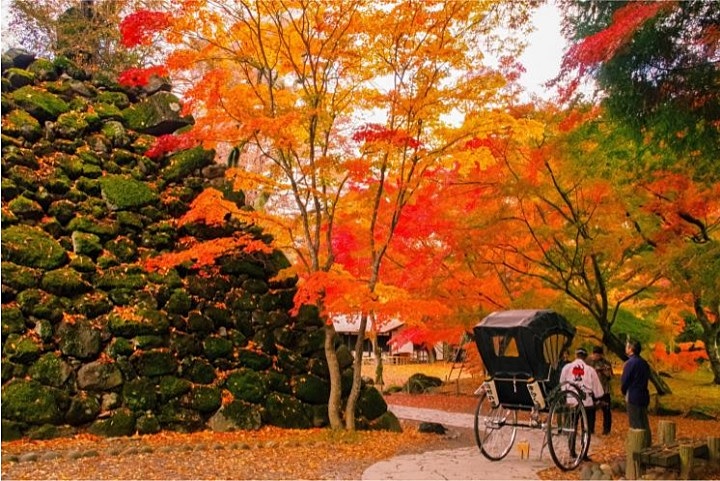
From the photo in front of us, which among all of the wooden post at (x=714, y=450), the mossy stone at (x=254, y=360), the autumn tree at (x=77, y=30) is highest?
the autumn tree at (x=77, y=30)

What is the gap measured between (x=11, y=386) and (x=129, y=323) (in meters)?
2.03

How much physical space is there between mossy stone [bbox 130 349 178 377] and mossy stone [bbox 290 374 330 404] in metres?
2.28

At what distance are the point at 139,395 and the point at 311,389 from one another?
3145 millimetres

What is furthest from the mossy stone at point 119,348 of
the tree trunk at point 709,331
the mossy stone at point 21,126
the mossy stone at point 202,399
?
the tree trunk at point 709,331

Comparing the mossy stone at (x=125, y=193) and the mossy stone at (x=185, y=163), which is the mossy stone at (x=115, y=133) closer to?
the mossy stone at (x=185, y=163)

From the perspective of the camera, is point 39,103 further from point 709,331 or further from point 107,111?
point 709,331

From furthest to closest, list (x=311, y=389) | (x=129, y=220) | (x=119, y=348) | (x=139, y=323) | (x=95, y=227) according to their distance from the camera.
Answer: (x=129, y=220)
(x=95, y=227)
(x=311, y=389)
(x=139, y=323)
(x=119, y=348)

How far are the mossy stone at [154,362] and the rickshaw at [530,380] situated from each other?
5349mm

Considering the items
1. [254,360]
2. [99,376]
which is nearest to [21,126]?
[99,376]

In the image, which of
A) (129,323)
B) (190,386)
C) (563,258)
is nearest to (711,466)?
(563,258)

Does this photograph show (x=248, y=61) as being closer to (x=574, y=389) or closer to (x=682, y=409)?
(x=574, y=389)

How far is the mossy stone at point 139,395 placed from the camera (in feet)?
33.6

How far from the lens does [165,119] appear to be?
15.3 m

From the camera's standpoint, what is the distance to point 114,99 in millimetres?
15617
